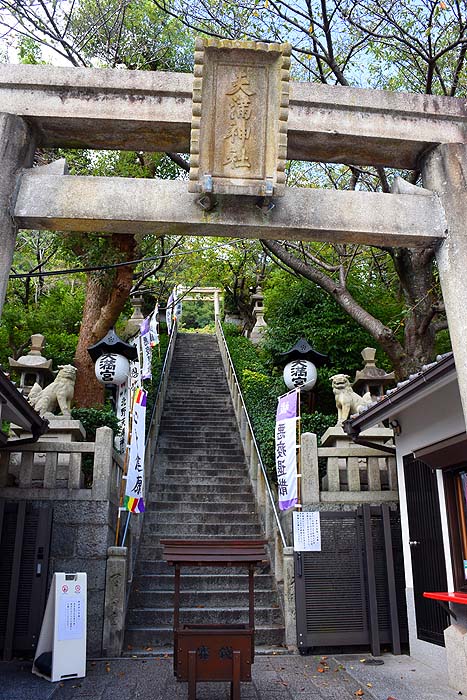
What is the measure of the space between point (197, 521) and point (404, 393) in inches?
237

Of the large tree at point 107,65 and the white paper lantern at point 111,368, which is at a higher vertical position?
the large tree at point 107,65

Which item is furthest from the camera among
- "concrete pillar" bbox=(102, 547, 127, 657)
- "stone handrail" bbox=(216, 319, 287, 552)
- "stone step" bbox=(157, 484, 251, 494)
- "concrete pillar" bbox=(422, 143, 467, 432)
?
"stone step" bbox=(157, 484, 251, 494)

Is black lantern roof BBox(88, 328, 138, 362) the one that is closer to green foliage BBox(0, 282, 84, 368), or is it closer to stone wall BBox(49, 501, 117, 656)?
stone wall BBox(49, 501, 117, 656)

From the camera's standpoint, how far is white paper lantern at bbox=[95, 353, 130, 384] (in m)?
11.8

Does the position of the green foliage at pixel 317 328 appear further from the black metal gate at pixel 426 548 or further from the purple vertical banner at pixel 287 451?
the black metal gate at pixel 426 548

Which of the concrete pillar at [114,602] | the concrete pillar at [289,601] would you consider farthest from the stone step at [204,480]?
the concrete pillar at [114,602]

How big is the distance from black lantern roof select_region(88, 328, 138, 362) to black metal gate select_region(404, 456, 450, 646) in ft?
20.2

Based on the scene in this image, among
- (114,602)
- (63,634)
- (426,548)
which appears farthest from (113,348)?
(426,548)

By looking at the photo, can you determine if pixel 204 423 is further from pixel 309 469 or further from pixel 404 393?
pixel 404 393

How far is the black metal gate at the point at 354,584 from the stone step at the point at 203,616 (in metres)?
0.97

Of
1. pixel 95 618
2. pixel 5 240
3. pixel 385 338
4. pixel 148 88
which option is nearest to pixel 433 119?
pixel 148 88

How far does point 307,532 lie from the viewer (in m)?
8.86

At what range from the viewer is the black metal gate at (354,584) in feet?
27.9

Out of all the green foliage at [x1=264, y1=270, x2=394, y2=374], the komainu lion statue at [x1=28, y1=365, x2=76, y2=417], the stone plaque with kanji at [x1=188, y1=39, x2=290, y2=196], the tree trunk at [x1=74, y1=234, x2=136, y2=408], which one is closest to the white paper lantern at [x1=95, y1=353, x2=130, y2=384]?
the komainu lion statue at [x1=28, y1=365, x2=76, y2=417]
